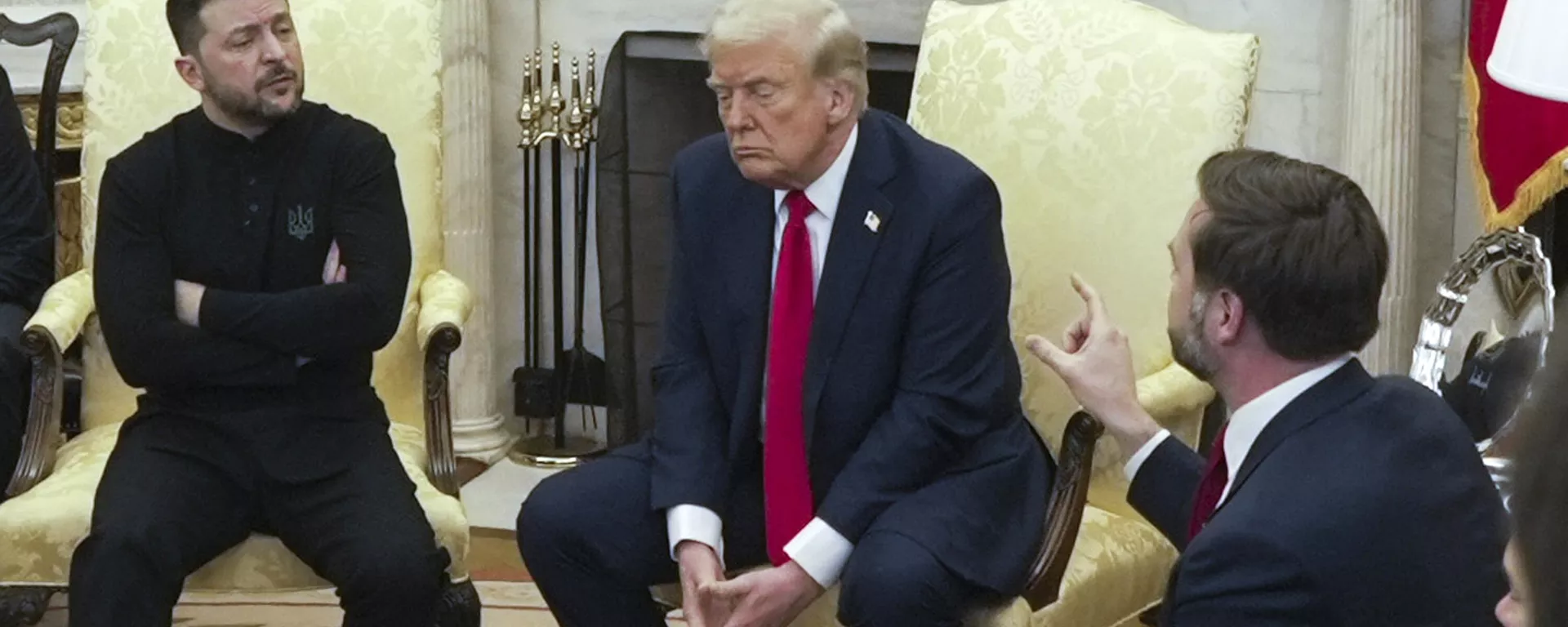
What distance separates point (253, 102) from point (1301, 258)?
5.51 feet

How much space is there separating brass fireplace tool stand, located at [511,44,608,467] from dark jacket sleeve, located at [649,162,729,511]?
1.68 m

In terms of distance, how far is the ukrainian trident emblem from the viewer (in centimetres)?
304

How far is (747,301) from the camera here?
9.28 feet

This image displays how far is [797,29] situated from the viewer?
275 centimetres

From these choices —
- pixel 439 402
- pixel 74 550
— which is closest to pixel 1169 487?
pixel 439 402

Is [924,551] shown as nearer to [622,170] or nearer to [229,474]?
[229,474]

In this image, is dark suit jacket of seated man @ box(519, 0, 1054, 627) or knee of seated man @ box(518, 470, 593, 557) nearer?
dark suit jacket of seated man @ box(519, 0, 1054, 627)

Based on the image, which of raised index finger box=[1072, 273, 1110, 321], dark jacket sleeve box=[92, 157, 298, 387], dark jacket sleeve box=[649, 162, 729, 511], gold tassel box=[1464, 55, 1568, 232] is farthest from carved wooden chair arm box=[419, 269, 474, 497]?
gold tassel box=[1464, 55, 1568, 232]

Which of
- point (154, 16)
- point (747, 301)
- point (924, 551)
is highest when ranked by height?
point (154, 16)

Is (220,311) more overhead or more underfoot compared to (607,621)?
more overhead

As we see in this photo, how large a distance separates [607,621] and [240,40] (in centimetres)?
104

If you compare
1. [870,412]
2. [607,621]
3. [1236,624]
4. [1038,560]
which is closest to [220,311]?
[607,621]

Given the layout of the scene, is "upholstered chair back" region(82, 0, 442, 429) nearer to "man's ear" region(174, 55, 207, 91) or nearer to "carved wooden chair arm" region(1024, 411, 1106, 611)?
"man's ear" region(174, 55, 207, 91)

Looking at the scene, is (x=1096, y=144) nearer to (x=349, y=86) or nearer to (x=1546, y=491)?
(x=349, y=86)
